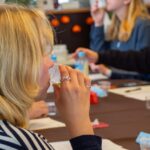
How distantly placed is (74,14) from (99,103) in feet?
6.36

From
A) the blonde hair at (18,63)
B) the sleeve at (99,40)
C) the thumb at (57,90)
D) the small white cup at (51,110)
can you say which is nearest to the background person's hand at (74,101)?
the thumb at (57,90)

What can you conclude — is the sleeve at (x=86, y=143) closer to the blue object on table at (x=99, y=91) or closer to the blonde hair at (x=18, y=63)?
the blonde hair at (x=18, y=63)

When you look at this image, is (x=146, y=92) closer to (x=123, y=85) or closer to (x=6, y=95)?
(x=123, y=85)

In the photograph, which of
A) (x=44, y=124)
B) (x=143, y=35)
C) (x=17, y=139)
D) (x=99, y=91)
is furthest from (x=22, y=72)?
(x=143, y=35)

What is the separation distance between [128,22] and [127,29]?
0.06m

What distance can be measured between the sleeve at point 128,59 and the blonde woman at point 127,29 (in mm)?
94

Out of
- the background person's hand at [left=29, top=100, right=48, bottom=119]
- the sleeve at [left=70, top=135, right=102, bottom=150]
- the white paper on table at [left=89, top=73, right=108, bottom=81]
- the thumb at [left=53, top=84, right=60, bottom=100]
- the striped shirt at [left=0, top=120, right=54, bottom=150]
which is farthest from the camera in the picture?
the white paper on table at [left=89, top=73, right=108, bottom=81]

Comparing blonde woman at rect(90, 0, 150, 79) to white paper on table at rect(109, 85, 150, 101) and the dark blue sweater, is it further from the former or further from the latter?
white paper on table at rect(109, 85, 150, 101)

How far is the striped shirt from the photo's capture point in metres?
0.87

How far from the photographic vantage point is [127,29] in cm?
285

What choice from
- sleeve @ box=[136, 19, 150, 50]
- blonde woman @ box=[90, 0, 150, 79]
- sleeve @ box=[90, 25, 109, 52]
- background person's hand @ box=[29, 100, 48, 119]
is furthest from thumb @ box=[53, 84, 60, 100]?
sleeve @ box=[90, 25, 109, 52]

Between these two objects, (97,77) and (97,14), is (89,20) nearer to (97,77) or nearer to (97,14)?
(97,14)

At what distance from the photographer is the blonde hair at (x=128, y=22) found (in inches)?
112

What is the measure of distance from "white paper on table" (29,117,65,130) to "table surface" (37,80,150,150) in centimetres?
4
